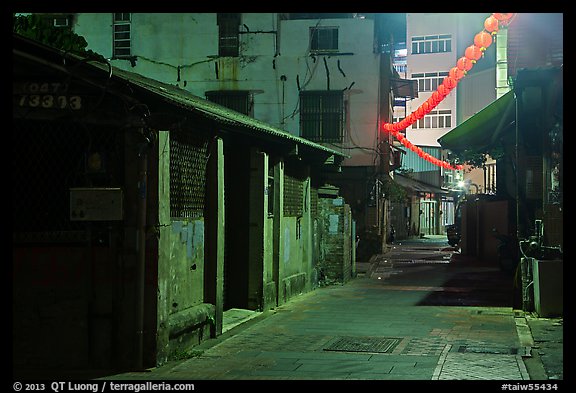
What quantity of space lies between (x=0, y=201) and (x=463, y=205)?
86.9ft

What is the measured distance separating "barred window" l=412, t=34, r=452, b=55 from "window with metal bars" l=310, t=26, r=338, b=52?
34282mm

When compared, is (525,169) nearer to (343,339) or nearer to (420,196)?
(343,339)

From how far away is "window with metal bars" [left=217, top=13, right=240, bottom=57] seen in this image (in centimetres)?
3106

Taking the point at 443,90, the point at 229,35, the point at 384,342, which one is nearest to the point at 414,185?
the point at 229,35

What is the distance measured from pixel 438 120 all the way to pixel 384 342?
180 ft

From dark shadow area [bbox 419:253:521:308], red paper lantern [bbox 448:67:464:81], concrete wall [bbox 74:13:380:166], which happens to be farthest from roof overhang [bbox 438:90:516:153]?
concrete wall [bbox 74:13:380:166]

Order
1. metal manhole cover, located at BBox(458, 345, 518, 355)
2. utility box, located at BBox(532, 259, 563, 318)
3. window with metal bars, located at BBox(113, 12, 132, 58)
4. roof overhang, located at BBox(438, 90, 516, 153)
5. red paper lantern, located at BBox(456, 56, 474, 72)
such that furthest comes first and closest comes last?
window with metal bars, located at BBox(113, 12, 132, 58)
red paper lantern, located at BBox(456, 56, 474, 72)
roof overhang, located at BBox(438, 90, 516, 153)
utility box, located at BBox(532, 259, 563, 318)
metal manhole cover, located at BBox(458, 345, 518, 355)

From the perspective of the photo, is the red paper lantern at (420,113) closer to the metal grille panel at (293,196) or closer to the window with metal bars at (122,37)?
the metal grille panel at (293,196)

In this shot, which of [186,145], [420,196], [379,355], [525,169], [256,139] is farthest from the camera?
[420,196]

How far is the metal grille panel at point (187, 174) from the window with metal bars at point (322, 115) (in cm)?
1978

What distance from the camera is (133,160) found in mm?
8961

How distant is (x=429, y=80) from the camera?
209 ft

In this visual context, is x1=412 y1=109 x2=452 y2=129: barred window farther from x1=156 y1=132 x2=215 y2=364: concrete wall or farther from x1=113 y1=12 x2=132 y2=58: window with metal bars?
x1=156 y1=132 x2=215 y2=364: concrete wall
